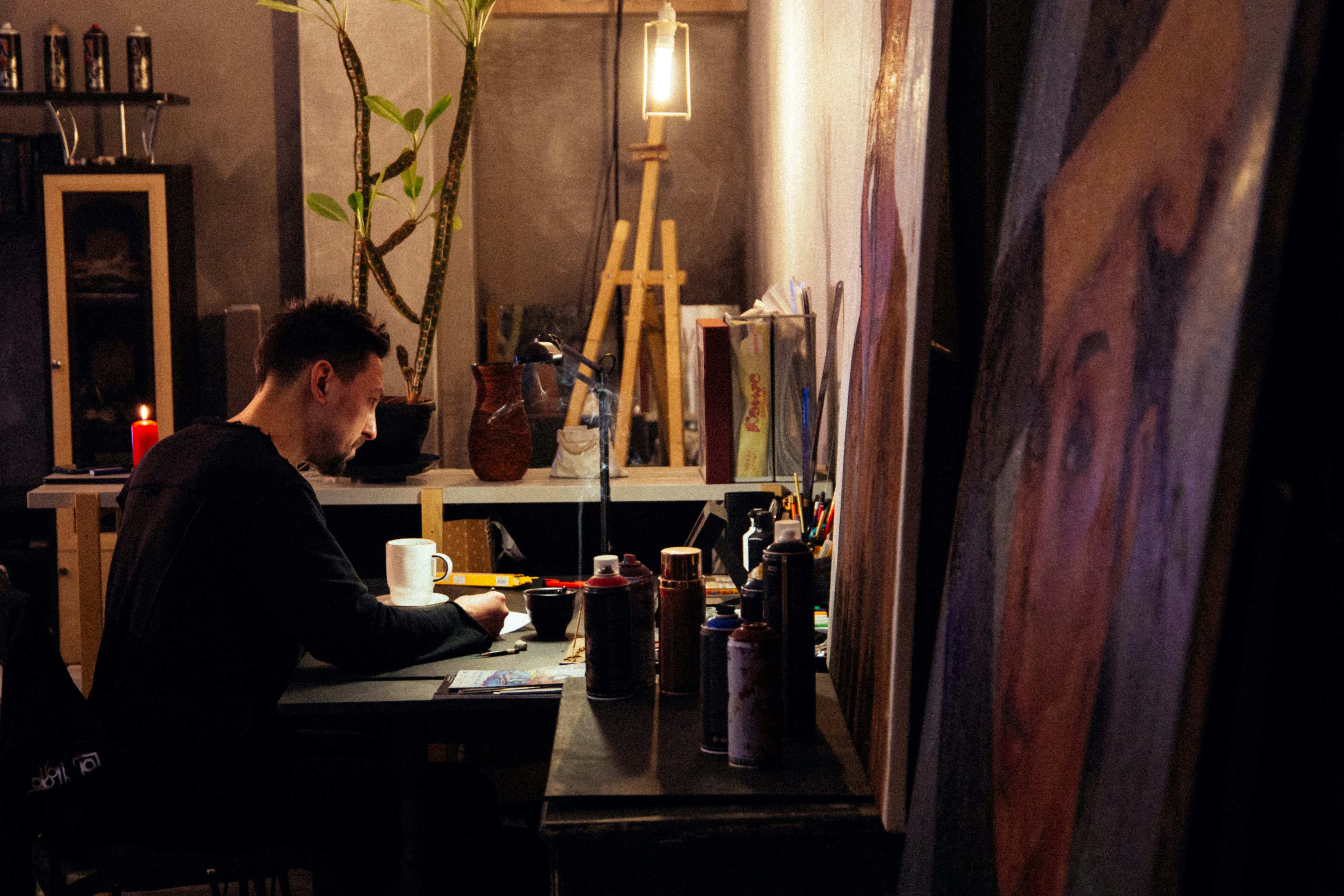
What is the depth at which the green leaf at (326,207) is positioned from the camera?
12.1ft

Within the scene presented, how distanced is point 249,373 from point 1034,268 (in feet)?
15.0

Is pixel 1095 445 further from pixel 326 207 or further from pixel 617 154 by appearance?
pixel 617 154

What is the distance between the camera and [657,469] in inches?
135

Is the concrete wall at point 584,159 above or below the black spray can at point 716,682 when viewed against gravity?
above

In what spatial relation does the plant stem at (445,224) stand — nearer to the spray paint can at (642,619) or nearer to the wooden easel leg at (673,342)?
the wooden easel leg at (673,342)

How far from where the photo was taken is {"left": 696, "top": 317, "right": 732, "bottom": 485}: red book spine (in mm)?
2750

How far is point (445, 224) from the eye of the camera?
348 cm

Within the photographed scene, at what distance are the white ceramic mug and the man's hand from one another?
107mm

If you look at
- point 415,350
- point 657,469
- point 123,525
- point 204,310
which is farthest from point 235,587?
point 204,310

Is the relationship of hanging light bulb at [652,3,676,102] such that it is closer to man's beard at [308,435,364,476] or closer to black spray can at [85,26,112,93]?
man's beard at [308,435,364,476]

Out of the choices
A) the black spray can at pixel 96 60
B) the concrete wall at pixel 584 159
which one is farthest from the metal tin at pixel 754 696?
the black spray can at pixel 96 60

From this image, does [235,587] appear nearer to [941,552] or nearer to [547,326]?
[941,552]

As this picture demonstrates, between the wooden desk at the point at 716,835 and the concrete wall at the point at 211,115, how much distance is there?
435cm

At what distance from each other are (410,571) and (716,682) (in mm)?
1049
